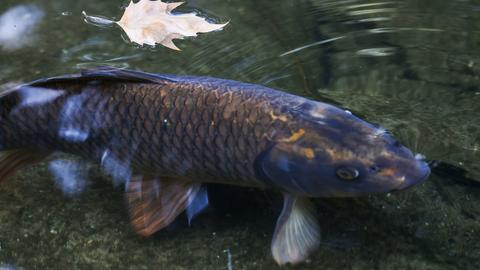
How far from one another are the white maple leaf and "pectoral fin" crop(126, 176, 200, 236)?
1.39 meters

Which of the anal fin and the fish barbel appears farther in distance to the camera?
the anal fin

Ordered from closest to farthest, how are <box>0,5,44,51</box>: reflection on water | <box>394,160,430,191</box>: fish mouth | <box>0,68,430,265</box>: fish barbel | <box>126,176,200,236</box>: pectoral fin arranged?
1. <box>394,160,430,191</box>: fish mouth
2. <box>0,68,430,265</box>: fish barbel
3. <box>126,176,200,236</box>: pectoral fin
4. <box>0,5,44,51</box>: reflection on water

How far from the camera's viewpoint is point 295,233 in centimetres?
281

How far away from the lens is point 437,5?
179 inches

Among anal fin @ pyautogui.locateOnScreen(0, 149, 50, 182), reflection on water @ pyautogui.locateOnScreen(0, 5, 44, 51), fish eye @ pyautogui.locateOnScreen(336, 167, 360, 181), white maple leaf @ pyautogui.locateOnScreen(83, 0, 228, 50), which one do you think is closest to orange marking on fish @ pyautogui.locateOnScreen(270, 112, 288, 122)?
fish eye @ pyautogui.locateOnScreen(336, 167, 360, 181)

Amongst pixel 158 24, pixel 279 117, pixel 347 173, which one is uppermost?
pixel 279 117

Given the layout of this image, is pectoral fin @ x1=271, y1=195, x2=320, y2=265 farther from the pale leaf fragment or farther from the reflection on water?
the reflection on water

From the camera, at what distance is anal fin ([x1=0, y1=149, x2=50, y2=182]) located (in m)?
3.32

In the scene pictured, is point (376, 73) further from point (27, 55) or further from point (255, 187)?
point (27, 55)

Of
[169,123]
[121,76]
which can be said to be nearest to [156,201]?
[169,123]

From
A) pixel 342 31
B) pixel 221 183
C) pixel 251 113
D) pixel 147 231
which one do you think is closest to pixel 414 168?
pixel 251 113

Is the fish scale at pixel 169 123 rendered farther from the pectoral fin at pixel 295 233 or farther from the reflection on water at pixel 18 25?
the reflection on water at pixel 18 25

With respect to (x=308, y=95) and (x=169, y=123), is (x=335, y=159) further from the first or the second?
(x=308, y=95)

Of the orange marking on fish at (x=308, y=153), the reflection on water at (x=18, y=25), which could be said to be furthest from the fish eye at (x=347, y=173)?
the reflection on water at (x=18, y=25)
